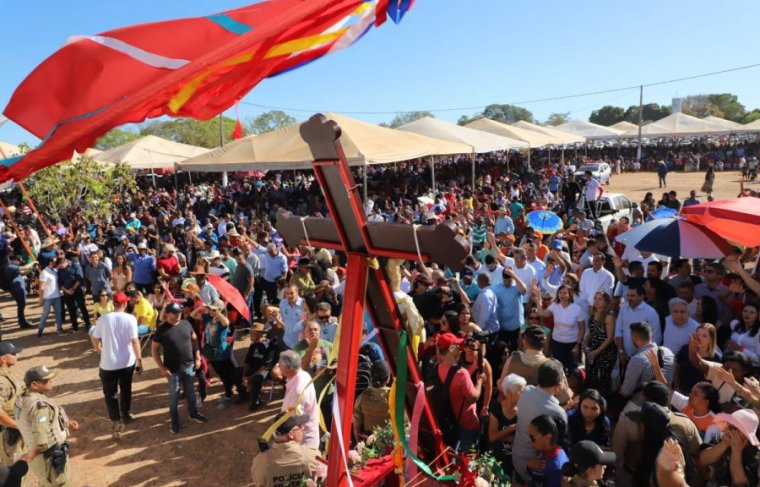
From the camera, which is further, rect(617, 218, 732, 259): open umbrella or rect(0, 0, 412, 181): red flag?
rect(617, 218, 732, 259): open umbrella

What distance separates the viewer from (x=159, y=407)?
6.71 m

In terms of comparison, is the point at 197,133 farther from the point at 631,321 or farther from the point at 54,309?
the point at 631,321

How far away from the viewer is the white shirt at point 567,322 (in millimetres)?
5730

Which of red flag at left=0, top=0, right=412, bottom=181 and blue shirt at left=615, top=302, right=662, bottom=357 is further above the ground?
red flag at left=0, top=0, right=412, bottom=181

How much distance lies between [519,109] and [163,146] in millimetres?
135157

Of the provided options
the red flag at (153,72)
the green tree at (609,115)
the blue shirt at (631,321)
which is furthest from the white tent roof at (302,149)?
the green tree at (609,115)

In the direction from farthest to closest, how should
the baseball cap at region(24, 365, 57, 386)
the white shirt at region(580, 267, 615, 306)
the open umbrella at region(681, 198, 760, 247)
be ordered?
the white shirt at region(580, 267, 615, 306) < the open umbrella at region(681, 198, 760, 247) < the baseball cap at region(24, 365, 57, 386)

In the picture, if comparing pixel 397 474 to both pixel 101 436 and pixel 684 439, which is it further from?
pixel 101 436

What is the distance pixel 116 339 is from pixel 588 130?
36131 mm

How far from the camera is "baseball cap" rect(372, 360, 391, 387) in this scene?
4.26 meters

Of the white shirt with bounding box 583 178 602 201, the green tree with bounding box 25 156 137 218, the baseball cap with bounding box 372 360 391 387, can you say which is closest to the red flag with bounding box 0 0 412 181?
the baseball cap with bounding box 372 360 391 387

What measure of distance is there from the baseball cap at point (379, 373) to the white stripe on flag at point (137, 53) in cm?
293

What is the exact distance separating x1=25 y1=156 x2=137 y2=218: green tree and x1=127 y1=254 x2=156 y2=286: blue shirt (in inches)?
261

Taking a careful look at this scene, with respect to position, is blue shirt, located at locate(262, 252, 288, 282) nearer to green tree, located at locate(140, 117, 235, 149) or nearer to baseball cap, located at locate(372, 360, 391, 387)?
baseball cap, located at locate(372, 360, 391, 387)
